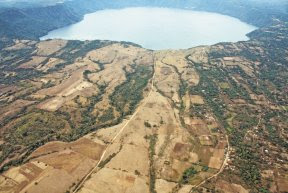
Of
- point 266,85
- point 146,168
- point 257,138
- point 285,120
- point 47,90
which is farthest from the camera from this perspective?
point 266,85

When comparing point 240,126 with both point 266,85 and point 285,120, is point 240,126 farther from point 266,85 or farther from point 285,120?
point 266,85

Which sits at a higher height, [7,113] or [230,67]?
[230,67]

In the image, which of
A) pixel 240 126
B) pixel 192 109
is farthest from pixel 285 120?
pixel 192 109

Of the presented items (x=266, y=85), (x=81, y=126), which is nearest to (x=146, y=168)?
(x=81, y=126)

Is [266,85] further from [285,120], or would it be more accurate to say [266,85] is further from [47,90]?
[47,90]

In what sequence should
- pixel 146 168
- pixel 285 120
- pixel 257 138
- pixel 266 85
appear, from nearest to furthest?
1. pixel 146 168
2. pixel 257 138
3. pixel 285 120
4. pixel 266 85

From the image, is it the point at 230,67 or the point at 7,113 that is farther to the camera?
the point at 230,67
